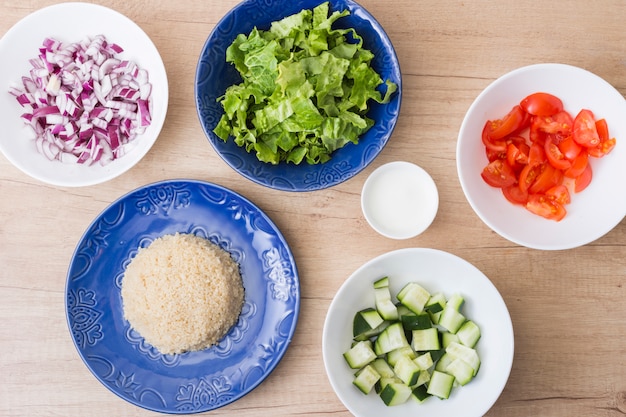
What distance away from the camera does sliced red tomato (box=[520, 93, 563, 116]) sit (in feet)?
6.16

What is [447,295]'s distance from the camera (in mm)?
1998

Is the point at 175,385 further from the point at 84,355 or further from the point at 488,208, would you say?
the point at 488,208

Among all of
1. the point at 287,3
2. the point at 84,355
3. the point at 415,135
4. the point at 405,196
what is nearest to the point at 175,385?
the point at 84,355

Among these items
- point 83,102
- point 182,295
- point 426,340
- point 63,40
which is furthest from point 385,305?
point 63,40

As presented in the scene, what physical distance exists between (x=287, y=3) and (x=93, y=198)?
902 mm

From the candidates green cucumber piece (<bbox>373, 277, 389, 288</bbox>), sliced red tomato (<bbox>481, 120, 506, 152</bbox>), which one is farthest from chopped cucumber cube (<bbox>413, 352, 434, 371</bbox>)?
sliced red tomato (<bbox>481, 120, 506, 152</bbox>)

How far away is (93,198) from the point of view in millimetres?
2045

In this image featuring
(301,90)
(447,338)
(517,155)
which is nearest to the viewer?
(301,90)

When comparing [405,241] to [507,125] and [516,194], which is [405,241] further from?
[507,125]

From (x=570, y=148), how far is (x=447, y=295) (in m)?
0.60

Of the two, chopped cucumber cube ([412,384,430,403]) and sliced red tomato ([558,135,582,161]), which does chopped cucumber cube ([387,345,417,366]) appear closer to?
chopped cucumber cube ([412,384,430,403])

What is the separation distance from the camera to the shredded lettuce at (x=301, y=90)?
1.80 m

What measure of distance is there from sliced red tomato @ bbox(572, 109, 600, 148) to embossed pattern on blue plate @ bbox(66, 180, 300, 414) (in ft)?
3.17

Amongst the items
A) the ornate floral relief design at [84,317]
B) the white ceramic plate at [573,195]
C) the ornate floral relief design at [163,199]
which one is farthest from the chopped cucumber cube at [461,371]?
the ornate floral relief design at [84,317]
